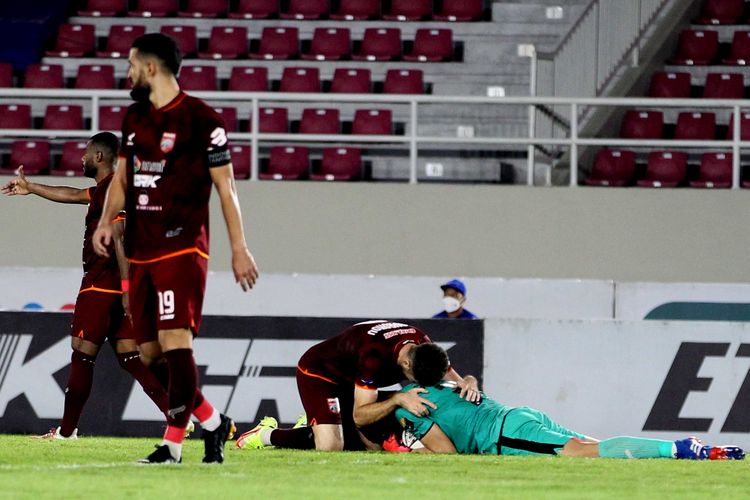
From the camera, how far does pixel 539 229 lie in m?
16.2

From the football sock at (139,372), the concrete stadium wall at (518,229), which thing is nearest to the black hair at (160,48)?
the football sock at (139,372)

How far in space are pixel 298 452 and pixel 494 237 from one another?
7.52m

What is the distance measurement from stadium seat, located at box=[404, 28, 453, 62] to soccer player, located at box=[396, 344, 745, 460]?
10697 millimetres

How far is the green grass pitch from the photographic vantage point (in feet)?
20.1

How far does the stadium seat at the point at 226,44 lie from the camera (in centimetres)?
1978

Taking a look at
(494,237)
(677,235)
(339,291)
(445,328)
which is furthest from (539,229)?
(445,328)

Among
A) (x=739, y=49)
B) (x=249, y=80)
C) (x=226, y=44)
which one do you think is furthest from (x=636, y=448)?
(x=226, y=44)

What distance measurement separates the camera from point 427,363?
28.1 ft

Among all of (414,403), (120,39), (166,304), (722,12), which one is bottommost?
(414,403)

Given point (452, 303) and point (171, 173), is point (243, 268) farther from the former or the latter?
point (452, 303)

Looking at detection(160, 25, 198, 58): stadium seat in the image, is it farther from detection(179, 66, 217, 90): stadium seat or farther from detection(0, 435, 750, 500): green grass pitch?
detection(0, 435, 750, 500): green grass pitch

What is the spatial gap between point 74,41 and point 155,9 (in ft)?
4.00

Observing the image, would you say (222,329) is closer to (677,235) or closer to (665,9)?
(677,235)

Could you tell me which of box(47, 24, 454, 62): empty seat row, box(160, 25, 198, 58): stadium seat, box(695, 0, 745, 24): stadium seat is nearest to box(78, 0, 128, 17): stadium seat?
box(47, 24, 454, 62): empty seat row
